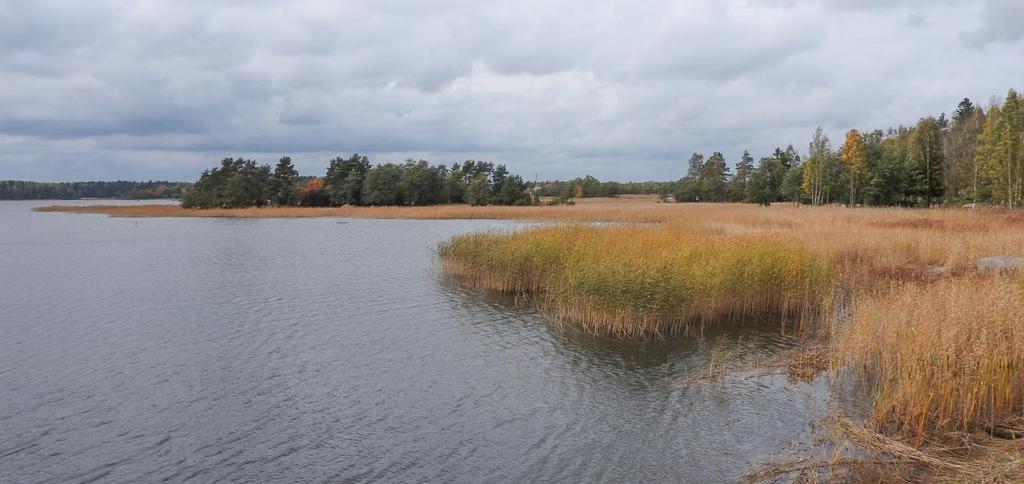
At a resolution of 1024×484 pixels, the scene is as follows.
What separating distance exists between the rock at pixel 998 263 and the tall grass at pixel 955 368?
28.6 feet

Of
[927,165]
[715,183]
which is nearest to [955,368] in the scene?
[927,165]

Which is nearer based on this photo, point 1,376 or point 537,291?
point 1,376

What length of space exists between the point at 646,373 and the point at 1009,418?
19.4 ft

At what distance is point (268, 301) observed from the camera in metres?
21.6

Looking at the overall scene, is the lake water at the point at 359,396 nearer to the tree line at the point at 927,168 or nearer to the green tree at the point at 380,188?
the tree line at the point at 927,168

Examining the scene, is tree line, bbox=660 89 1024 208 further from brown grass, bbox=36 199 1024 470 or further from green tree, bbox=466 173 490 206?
green tree, bbox=466 173 490 206

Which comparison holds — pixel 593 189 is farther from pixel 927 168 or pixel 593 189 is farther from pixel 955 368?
pixel 955 368

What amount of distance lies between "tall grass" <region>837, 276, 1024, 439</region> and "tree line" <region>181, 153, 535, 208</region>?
90032 mm

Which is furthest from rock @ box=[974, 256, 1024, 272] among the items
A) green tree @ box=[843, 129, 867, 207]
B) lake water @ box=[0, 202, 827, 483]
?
green tree @ box=[843, 129, 867, 207]

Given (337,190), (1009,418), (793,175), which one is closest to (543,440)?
(1009,418)

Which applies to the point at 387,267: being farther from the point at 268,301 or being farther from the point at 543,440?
the point at 543,440

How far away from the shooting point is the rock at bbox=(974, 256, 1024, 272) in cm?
1806

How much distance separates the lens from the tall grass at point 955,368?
8.83 metres

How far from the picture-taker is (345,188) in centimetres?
9894
